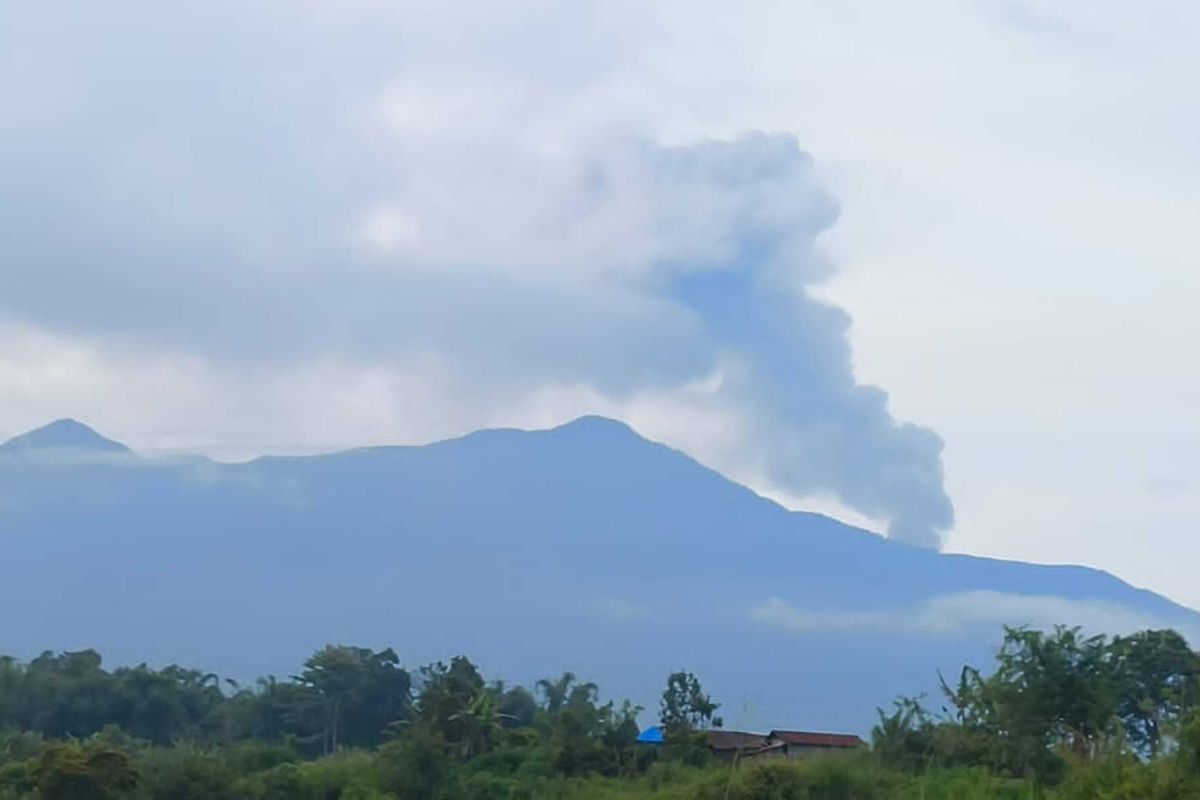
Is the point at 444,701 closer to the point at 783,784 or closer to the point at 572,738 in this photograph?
the point at 572,738

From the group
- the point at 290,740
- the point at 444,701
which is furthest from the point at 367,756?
the point at 290,740

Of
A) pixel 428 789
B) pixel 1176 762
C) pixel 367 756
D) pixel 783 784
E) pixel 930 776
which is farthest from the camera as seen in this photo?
pixel 367 756

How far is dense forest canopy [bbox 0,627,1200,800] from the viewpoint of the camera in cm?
1575

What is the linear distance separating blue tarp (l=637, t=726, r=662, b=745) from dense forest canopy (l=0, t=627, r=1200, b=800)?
0.39 meters

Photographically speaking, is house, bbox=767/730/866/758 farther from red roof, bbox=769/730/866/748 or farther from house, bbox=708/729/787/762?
house, bbox=708/729/787/762

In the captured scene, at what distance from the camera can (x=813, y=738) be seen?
1469 inches

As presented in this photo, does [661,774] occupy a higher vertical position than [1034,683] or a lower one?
lower

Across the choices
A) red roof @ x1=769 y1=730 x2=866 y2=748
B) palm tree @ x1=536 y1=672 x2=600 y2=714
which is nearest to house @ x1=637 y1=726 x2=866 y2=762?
red roof @ x1=769 y1=730 x2=866 y2=748

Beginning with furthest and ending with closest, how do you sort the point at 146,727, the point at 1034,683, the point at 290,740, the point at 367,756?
the point at 146,727
the point at 290,740
the point at 367,756
the point at 1034,683

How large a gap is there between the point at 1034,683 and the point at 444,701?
14.0 metres

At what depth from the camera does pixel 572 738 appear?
32594 millimetres

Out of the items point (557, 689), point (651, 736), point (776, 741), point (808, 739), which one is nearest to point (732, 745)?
point (776, 741)

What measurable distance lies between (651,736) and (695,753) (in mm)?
5213

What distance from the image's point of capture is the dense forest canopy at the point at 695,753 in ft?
51.7
